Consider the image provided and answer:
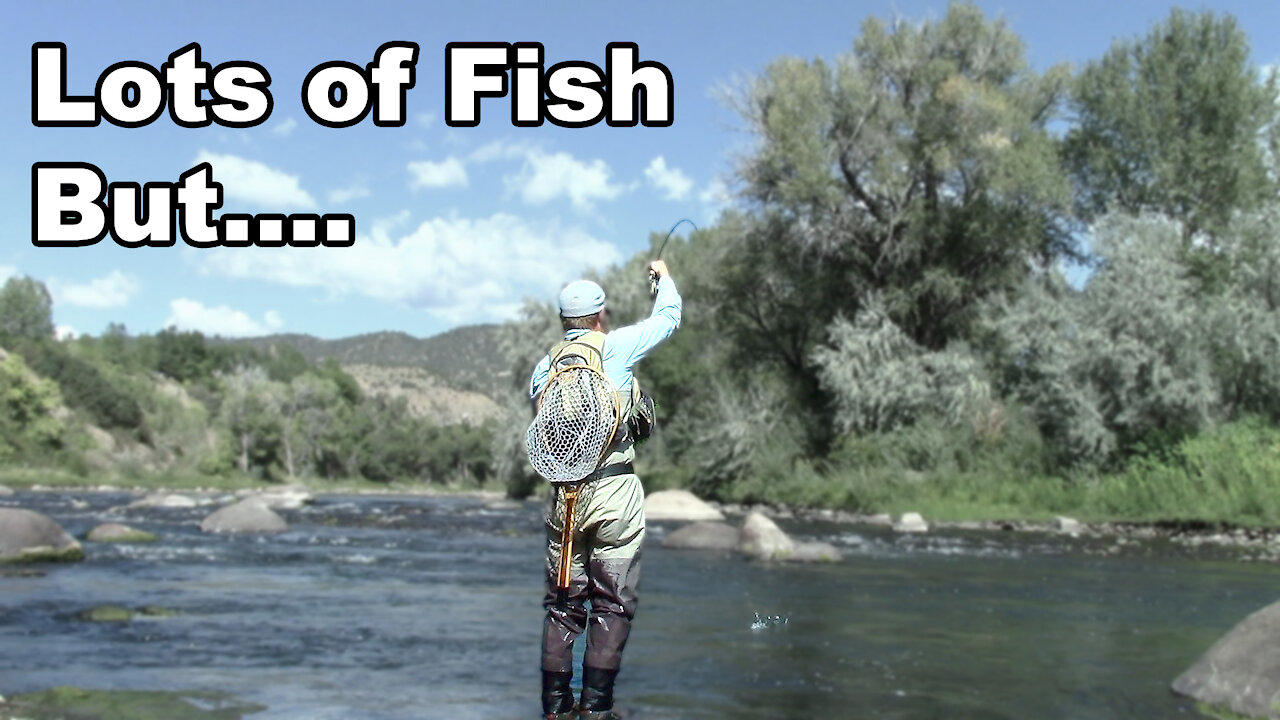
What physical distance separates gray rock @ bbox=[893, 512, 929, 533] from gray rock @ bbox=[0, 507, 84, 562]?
17.4 meters

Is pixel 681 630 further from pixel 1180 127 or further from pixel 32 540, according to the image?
pixel 1180 127

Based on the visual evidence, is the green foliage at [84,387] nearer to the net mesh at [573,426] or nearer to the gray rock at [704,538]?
the gray rock at [704,538]

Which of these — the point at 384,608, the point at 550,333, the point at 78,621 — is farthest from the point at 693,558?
the point at 550,333

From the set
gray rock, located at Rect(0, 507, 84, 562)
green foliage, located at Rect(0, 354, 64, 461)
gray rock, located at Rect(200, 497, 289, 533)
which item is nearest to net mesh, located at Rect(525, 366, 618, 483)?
gray rock, located at Rect(0, 507, 84, 562)

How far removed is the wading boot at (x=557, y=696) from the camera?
538cm

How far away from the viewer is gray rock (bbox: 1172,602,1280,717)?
31.1ft

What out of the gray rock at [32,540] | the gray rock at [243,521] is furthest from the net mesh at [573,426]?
the gray rock at [243,521]

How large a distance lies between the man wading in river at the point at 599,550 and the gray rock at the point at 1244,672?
6.29 meters

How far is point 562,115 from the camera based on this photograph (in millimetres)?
12414

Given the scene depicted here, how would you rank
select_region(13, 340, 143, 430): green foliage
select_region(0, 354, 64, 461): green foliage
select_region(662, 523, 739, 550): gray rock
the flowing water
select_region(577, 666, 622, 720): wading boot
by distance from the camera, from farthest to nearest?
select_region(13, 340, 143, 430): green foliage → select_region(0, 354, 64, 461): green foliage → select_region(662, 523, 739, 550): gray rock → the flowing water → select_region(577, 666, 622, 720): wading boot

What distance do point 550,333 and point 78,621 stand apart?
3801 cm

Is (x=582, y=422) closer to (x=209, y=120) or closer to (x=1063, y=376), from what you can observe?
(x=209, y=120)

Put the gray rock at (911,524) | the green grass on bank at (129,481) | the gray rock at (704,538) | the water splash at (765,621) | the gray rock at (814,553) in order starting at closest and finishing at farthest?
the water splash at (765,621) → the gray rock at (814,553) → the gray rock at (704,538) → the gray rock at (911,524) → the green grass on bank at (129,481)

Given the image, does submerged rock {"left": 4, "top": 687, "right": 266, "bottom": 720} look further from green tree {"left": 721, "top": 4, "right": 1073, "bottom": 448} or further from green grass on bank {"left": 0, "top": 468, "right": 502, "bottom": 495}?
green grass on bank {"left": 0, "top": 468, "right": 502, "bottom": 495}
